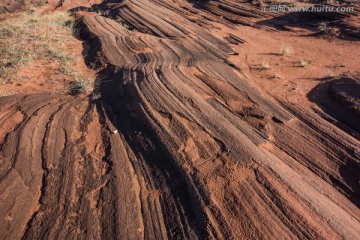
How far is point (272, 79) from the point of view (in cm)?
698

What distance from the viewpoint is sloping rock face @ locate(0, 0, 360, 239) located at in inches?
120

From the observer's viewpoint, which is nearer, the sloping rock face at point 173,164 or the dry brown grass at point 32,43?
the sloping rock face at point 173,164

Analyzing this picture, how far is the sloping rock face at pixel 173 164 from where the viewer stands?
3057mm

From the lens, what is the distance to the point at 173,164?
3725 millimetres

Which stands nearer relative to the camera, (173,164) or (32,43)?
(173,164)

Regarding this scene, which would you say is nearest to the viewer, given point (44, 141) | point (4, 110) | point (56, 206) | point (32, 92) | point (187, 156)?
point (56, 206)

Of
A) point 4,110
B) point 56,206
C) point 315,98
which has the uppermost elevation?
point 4,110

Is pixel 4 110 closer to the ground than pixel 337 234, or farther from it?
farther from it

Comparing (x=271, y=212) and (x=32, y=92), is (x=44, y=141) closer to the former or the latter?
(x=32, y=92)

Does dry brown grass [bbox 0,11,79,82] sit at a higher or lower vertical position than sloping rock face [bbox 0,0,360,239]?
higher

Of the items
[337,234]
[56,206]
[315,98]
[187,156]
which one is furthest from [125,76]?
[337,234]

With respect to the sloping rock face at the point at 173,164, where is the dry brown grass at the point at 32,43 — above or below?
above

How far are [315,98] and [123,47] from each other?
18.0 feet

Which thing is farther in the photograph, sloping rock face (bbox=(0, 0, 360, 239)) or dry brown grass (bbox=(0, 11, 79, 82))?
dry brown grass (bbox=(0, 11, 79, 82))
